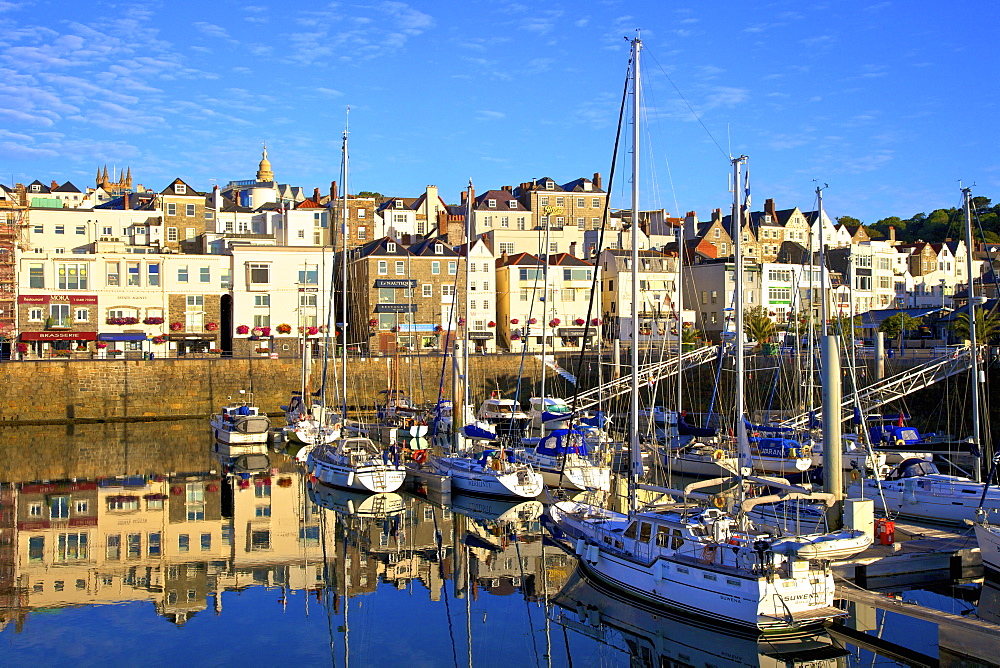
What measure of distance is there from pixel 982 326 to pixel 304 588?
3805cm

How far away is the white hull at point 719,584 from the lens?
63.8 ft

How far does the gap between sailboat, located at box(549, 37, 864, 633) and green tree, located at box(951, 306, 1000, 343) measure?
30.6 meters

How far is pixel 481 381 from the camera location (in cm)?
6706

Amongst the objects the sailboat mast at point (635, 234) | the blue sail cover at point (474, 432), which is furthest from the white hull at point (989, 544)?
the blue sail cover at point (474, 432)

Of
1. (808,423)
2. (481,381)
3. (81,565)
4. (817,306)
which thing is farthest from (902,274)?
(81,565)

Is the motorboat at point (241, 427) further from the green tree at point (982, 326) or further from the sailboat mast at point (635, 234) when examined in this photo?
the green tree at point (982, 326)

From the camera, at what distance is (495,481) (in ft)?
113

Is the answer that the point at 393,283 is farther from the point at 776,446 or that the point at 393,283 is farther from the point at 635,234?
the point at 635,234

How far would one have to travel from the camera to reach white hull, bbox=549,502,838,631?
19.5 meters

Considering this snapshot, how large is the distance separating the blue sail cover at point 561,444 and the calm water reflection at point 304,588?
13.2 ft

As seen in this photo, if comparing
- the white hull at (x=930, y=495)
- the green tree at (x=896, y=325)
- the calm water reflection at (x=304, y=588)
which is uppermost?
the green tree at (x=896, y=325)

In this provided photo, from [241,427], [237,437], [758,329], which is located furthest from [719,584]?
[758,329]

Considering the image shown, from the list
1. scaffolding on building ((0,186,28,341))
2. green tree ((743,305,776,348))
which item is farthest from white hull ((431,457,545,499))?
scaffolding on building ((0,186,28,341))

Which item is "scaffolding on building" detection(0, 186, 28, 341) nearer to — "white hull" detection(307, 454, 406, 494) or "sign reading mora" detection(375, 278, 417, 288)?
"sign reading mora" detection(375, 278, 417, 288)
